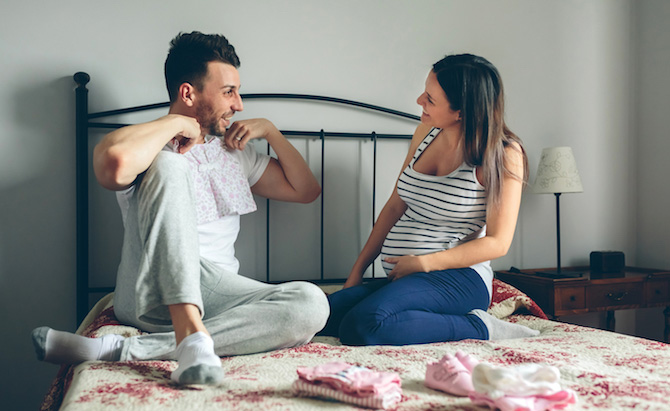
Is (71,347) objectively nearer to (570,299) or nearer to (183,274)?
(183,274)

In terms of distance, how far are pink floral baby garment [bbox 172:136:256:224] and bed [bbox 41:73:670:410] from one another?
41cm

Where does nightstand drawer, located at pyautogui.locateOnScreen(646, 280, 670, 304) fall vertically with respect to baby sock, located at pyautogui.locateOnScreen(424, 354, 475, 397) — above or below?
below

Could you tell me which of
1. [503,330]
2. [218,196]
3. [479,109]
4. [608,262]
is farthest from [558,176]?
[218,196]

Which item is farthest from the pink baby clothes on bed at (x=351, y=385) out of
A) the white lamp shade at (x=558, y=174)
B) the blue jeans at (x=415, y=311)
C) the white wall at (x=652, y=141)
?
the white wall at (x=652, y=141)

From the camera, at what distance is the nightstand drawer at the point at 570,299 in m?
2.04

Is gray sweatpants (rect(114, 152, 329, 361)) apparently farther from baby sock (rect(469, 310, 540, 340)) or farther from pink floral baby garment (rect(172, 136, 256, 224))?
baby sock (rect(469, 310, 540, 340))

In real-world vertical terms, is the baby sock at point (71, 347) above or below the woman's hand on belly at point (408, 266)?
below

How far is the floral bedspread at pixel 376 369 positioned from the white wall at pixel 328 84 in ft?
1.95

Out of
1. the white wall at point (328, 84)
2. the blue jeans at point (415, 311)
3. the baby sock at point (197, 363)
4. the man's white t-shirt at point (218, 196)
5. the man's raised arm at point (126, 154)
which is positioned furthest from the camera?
the white wall at point (328, 84)

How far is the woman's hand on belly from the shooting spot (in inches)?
62.4

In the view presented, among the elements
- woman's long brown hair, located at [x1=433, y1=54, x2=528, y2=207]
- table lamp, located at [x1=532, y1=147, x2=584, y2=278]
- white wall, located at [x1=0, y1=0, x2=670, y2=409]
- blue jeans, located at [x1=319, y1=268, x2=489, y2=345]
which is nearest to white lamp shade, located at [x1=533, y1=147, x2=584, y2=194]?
table lamp, located at [x1=532, y1=147, x2=584, y2=278]

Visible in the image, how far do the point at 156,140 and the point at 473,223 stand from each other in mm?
976

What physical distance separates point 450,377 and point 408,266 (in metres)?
0.68

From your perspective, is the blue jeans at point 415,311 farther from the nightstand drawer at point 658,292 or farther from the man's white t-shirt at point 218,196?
the nightstand drawer at point 658,292
